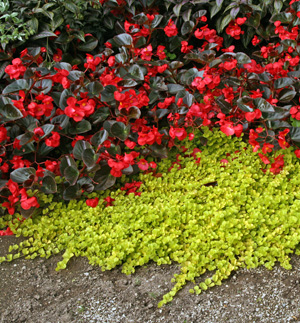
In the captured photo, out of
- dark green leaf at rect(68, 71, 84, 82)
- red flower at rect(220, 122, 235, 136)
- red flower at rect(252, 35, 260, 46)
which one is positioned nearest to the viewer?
red flower at rect(220, 122, 235, 136)

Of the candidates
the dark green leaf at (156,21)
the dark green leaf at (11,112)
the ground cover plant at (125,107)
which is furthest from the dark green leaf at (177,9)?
the dark green leaf at (11,112)

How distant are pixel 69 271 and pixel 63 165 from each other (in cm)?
63

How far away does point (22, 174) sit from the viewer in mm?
2186

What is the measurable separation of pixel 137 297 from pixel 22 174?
97 centimetres

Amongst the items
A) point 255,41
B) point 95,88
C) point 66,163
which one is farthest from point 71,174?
point 255,41

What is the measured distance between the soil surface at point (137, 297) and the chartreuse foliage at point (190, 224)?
5cm

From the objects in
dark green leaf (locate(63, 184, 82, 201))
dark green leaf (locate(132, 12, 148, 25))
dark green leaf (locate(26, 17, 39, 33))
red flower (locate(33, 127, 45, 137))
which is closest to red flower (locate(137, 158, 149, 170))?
dark green leaf (locate(63, 184, 82, 201))

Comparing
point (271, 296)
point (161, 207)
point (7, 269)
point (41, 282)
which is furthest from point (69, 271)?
point (271, 296)

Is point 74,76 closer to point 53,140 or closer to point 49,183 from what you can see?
point 53,140

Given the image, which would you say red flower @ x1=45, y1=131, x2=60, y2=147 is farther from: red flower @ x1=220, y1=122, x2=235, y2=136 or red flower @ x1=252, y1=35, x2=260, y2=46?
red flower @ x1=252, y1=35, x2=260, y2=46

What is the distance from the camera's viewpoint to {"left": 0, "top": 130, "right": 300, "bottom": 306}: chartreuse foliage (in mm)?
1946

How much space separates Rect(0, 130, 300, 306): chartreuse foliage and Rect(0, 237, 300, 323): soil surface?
0.17 feet

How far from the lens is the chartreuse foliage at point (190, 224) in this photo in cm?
195

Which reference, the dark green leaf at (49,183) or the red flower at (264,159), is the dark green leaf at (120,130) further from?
the red flower at (264,159)
